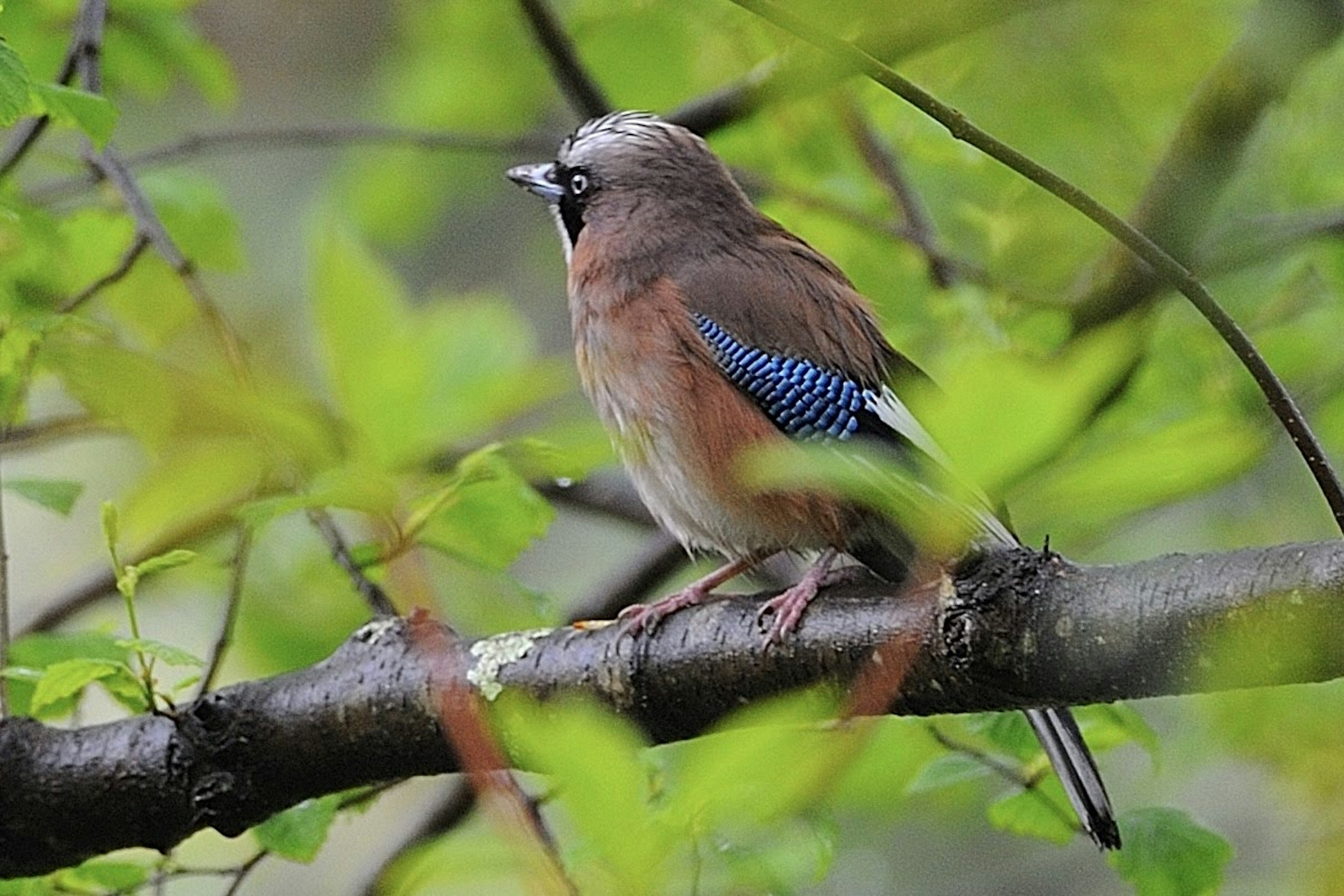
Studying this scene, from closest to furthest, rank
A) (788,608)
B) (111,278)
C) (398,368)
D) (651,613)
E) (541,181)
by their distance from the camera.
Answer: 1. (398,368)
2. (788,608)
3. (651,613)
4. (111,278)
5. (541,181)

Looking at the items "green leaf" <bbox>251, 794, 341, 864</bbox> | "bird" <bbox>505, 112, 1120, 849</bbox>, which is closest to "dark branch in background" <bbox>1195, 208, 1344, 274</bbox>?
"bird" <bbox>505, 112, 1120, 849</bbox>

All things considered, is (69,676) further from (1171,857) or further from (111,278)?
(1171,857)

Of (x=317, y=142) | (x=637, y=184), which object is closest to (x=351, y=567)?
(x=637, y=184)

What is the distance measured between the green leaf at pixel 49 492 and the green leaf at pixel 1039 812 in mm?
1343

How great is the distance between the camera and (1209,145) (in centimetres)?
361

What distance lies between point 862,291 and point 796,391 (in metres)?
1.10

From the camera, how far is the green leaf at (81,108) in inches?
89.1

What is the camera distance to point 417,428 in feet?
5.42

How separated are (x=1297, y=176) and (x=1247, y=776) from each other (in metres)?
2.87

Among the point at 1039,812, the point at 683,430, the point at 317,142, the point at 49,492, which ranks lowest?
the point at 1039,812

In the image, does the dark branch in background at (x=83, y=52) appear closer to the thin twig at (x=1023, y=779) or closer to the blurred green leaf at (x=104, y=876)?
the blurred green leaf at (x=104, y=876)

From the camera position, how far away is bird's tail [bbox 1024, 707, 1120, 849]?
2361 millimetres

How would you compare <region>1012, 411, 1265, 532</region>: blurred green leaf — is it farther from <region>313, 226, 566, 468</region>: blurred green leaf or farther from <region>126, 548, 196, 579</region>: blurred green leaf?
<region>126, 548, 196, 579</region>: blurred green leaf

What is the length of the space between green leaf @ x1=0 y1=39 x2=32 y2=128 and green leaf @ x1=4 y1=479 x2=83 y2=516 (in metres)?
0.65
